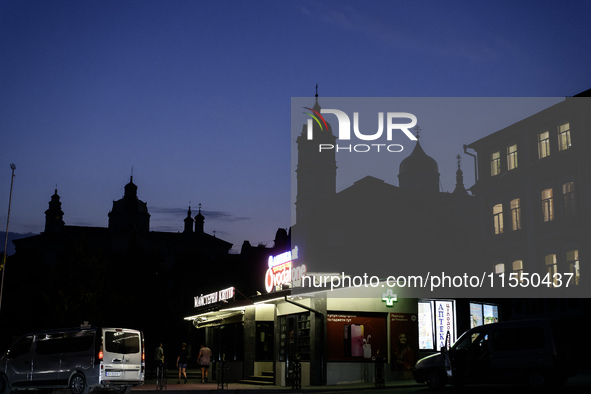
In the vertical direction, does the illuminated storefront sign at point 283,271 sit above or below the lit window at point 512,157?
below

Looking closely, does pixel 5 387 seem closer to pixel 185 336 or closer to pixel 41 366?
pixel 41 366

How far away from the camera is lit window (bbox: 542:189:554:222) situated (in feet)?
141

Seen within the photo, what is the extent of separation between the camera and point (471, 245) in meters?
58.2

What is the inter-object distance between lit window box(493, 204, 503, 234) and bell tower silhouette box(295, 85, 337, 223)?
61.1m

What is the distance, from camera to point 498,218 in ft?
160

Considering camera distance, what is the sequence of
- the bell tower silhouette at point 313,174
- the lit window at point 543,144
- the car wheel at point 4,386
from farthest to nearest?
the bell tower silhouette at point 313,174
the lit window at point 543,144
the car wheel at point 4,386

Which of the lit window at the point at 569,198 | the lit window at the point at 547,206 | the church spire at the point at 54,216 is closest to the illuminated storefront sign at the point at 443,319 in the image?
the lit window at the point at 569,198

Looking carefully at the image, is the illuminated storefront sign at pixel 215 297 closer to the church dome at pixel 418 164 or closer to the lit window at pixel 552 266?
the lit window at pixel 552 266

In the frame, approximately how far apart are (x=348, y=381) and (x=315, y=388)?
83.7 inches

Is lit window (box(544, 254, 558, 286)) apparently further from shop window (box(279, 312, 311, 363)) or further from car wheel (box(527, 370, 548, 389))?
A: car wheel (box(527, 370, 548, 389))

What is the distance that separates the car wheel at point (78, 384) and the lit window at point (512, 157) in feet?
117

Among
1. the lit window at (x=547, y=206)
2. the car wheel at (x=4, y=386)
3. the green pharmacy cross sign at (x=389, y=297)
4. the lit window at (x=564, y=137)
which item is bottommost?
the car wheel at (x=4, y=386)

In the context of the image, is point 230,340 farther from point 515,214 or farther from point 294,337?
point 515,214

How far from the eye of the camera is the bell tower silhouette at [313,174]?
110562 millimetres
